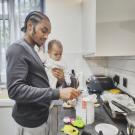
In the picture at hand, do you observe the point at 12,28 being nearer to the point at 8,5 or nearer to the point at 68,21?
the point at 8,5

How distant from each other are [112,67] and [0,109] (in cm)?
138

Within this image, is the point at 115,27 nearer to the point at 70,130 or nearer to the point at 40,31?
the point at 40,31

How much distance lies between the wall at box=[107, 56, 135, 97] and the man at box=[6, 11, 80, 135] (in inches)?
26.9

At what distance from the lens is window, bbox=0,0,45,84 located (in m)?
2.46

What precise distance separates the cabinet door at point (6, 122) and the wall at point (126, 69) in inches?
50.1

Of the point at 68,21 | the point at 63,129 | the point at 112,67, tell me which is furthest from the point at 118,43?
the point at 68,21

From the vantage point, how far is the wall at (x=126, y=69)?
162cm

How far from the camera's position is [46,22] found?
46.5 inches

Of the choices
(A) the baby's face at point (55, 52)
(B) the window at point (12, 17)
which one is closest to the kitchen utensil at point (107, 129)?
(A) the baby's face at point (55, 52)

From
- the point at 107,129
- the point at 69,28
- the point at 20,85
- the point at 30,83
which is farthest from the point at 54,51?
the point at 107,129

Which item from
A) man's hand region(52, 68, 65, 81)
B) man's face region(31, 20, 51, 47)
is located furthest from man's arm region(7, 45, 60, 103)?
man's hand region(52, 68, 65, 81)

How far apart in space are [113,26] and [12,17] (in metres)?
1.57

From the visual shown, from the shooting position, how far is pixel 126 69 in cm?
177

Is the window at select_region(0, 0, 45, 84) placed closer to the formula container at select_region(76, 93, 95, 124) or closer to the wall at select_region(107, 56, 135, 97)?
the wall at select_region(107, 56, 135, 97)
